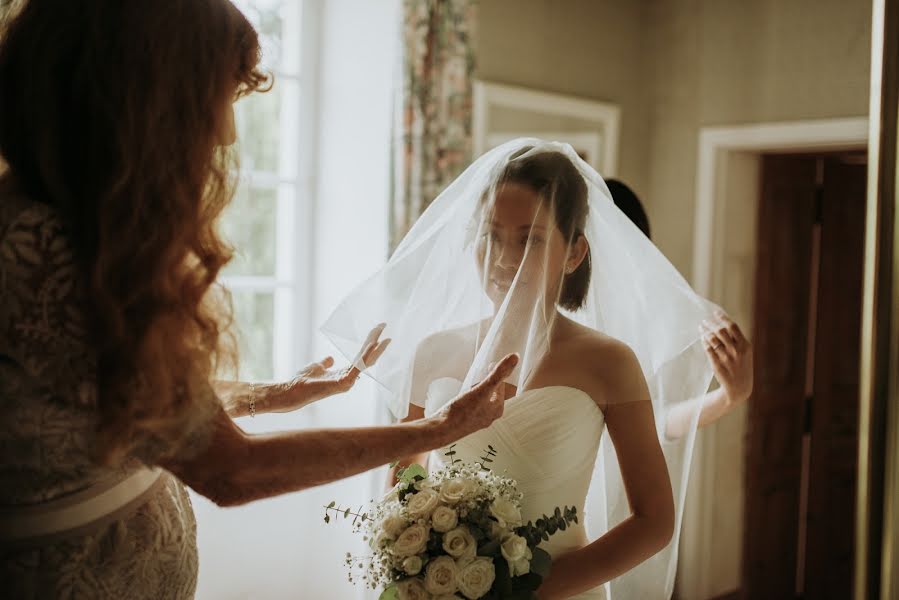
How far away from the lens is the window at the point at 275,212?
10.2 ft

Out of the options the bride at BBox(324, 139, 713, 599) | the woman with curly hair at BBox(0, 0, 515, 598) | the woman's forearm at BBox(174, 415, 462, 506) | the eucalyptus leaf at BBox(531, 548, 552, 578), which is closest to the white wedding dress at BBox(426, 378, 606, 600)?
the bride at BBox(324, 139, 713, 599)

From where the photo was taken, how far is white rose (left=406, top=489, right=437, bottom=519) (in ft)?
4.26

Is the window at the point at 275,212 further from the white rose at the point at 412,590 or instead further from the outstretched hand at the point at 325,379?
the white rose at the point at 412,590

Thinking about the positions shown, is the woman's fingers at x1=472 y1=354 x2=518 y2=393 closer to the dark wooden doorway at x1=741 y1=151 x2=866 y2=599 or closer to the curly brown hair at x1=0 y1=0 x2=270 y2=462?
the curly brown hair at x1=0 y1=0 x2=270 y2=462

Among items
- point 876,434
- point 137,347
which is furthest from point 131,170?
point 876,434

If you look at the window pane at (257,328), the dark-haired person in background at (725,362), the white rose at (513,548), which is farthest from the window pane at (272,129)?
the white rose at (513,548)

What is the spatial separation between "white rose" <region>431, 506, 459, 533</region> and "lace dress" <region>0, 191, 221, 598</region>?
15.1 inches

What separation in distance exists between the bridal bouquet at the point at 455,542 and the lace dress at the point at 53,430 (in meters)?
0.30

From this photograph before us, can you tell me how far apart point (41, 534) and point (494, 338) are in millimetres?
806

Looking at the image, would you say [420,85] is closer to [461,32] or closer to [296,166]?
[461,32]

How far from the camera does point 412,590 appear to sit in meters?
1.28

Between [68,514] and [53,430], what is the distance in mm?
126

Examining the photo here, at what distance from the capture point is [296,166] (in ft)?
10.5

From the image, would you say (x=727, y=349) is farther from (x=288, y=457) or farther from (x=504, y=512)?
(x=288, y=457)
